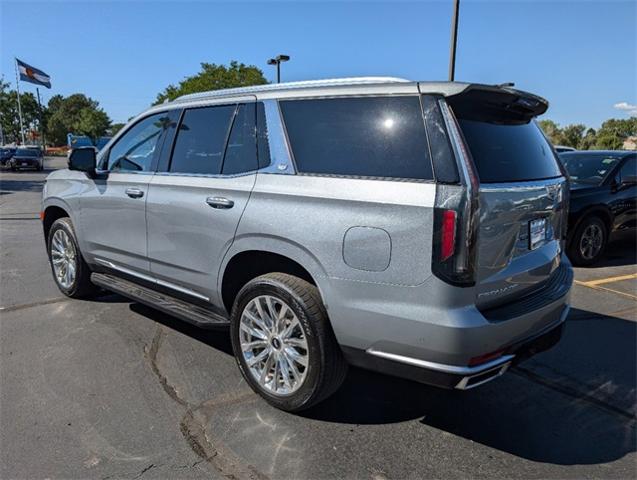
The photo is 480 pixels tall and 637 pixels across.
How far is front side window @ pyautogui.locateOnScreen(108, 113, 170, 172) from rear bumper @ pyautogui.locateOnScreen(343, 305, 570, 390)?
2.49 m

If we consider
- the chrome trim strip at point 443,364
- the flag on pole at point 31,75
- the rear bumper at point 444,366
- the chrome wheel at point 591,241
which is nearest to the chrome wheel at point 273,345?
the rear bumper at point 444,366

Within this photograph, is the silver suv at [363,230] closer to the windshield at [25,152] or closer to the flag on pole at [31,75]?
the windshield at [25,152]

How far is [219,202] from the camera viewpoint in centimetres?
327

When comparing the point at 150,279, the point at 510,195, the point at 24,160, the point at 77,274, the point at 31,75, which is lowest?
the point at 77,274

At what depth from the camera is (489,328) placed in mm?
2391

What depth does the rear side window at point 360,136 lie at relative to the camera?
98.8 inches

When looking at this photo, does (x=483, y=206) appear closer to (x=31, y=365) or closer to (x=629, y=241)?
(x=31, y=365)

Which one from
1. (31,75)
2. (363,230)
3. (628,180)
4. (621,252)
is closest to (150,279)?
(363,230)

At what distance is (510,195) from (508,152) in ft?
1.18

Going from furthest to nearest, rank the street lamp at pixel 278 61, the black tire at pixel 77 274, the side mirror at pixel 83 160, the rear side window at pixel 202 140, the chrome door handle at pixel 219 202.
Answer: the street lamp at pixel 278 61 < the black tire at pixel 77 274 < the side mirror at pixel 83 160 < the rear side window at pixel 202 140 < the chrome door handle at pixel 219 202

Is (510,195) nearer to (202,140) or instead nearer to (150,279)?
(202,140)

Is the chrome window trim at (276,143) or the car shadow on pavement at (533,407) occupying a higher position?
the chrome window trim at (276,143)

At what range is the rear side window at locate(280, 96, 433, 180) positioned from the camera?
98.8 inches

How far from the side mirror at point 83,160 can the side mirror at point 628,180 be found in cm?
732
